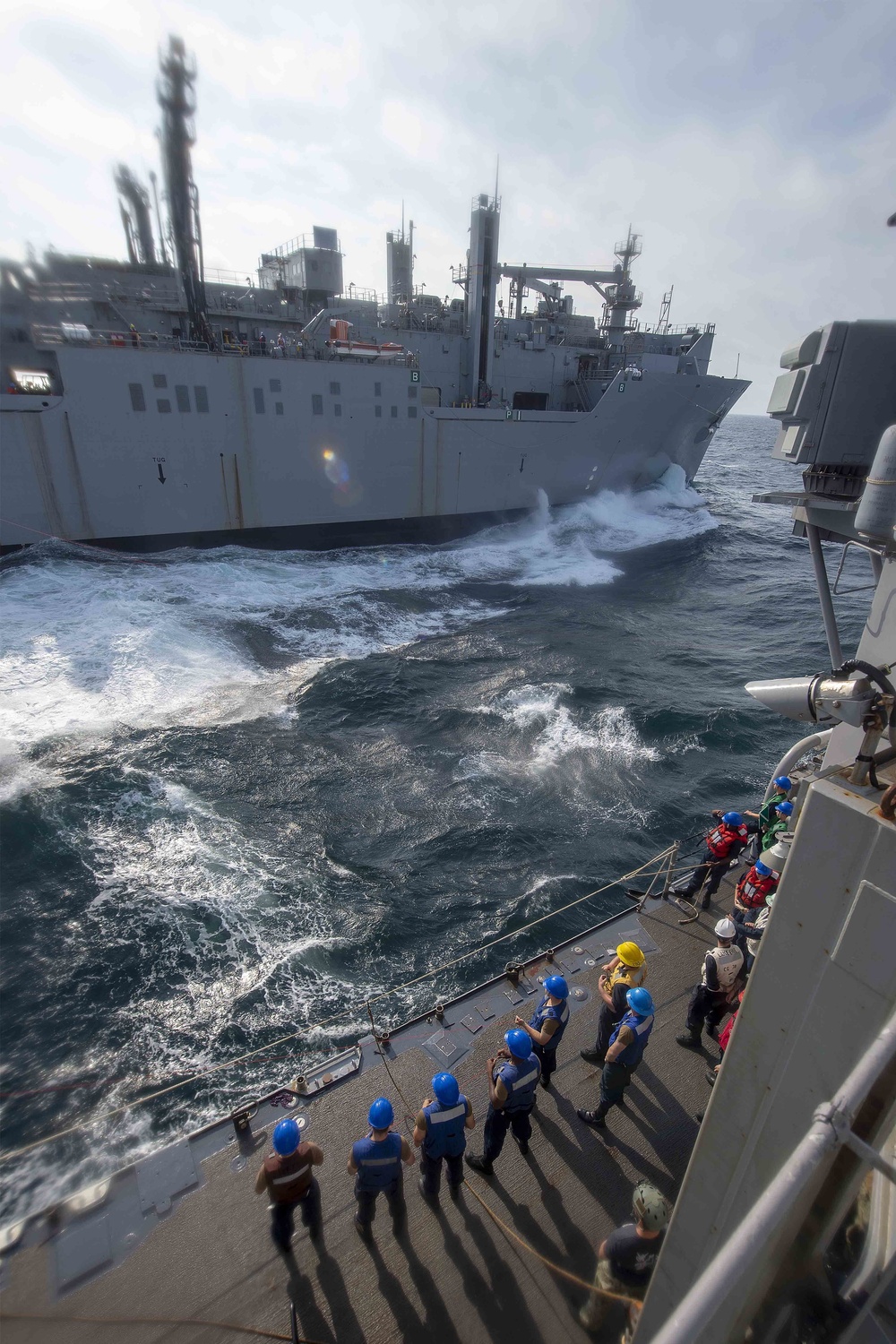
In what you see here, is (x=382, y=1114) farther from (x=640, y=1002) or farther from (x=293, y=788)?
(x=293, y=788)

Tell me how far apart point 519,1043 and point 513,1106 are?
448 mm

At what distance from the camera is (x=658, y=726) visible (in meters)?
12.7

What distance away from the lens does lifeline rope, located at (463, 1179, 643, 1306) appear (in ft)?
9.93

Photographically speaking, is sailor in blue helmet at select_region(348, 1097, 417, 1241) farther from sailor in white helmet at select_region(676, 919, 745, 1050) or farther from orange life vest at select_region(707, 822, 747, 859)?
orange life vest at select_region(707, 822, 747, 859)

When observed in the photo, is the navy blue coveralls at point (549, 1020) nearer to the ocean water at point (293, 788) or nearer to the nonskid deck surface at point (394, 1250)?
the nonskid deck surface at point (394, 1250)

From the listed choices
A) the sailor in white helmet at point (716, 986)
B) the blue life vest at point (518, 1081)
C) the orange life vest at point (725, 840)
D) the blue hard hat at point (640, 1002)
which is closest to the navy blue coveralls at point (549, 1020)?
the blue life vest at point (518, 1081)

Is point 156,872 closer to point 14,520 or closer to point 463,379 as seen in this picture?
point 14,520

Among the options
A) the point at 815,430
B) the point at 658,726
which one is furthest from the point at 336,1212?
the point at 658,726

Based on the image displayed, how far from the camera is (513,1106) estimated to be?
383cm

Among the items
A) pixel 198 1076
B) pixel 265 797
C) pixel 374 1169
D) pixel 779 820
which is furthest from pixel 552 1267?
pixel 265 797

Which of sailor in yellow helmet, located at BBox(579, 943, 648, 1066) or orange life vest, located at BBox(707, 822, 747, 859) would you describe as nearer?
sailor in yellow helmet, located at BBox(579, 943, 648, 1066)

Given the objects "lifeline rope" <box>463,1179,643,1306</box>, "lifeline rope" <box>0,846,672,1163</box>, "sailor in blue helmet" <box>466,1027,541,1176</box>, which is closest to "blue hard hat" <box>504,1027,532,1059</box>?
"sailor in blue helmet" <box>466,1027,541,1176</box>

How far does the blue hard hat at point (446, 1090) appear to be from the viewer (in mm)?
3502

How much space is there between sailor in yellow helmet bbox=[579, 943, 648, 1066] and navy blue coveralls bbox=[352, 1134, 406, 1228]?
1.70m
